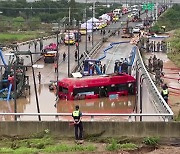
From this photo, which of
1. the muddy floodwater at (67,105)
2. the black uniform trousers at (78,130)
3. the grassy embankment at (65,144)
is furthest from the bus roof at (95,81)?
the black uniform trousers at (78,130)

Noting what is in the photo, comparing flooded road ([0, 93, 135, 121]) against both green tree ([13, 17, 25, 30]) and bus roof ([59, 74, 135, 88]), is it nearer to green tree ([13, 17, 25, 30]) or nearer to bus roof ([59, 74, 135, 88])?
bus roof ([59, 74, 135, 88])

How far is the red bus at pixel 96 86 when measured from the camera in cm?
2723

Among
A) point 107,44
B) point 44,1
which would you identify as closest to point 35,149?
point 107,44

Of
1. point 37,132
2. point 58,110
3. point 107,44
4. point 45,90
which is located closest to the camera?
point 37,132

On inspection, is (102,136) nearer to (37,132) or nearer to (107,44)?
(37,132)

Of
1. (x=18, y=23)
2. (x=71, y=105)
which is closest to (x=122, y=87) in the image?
(x=71, y=105)

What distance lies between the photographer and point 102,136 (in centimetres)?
1401

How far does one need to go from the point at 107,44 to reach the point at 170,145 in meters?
45.8

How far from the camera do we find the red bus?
2723cm

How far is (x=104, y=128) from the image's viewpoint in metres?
14.0

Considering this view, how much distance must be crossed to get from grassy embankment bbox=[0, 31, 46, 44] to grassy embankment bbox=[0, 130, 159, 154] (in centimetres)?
4830

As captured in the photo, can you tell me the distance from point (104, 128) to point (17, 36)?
5600cm

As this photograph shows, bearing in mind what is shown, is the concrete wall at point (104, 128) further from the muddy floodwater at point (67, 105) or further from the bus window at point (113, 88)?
the bus window at point (113, 88)

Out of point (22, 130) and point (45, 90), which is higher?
point (22, 130)
